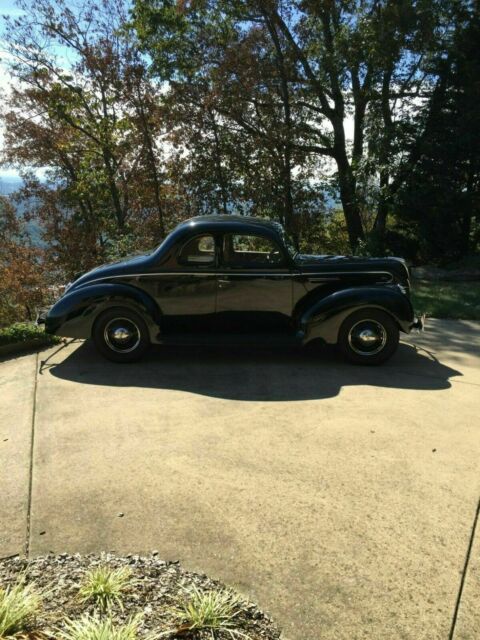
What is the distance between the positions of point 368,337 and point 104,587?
3900 mm

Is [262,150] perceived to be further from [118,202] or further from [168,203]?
[118,202]

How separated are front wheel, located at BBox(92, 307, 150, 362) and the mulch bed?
312 cm

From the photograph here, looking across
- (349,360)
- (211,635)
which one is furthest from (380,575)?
(349,360)

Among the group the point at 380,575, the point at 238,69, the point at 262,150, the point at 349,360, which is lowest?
the point at 380,575

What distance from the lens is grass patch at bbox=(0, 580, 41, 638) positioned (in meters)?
1.88

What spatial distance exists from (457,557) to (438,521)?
10.8 inches

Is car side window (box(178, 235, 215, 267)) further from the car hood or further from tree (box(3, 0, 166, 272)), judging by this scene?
tree (box(3, 0, 166, 272))

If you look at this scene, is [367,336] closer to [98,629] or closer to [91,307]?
[91,307]

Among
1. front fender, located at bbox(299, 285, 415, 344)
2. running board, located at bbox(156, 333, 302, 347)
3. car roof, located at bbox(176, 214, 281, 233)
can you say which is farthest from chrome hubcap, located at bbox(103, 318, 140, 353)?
front fender, located at bbox(299, 285, 415, 344)

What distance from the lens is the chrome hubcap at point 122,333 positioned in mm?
5410

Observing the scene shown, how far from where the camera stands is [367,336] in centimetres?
534

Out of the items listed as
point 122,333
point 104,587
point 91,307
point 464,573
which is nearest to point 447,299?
point 122,333

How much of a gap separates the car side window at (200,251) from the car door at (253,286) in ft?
0.40

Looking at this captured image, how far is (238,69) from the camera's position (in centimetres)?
1304
